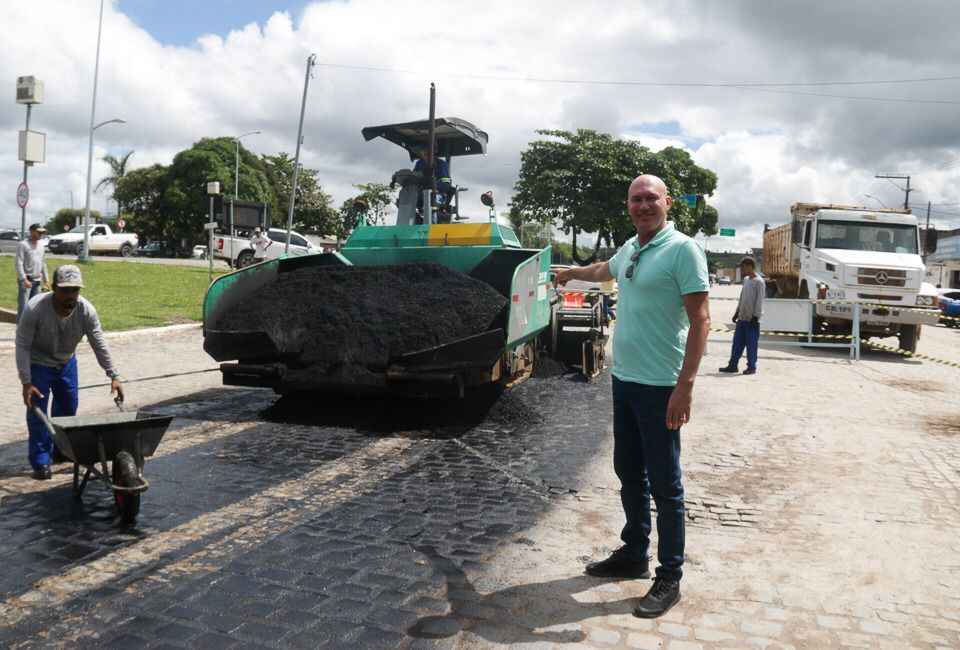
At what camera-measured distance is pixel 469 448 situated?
6445 mm

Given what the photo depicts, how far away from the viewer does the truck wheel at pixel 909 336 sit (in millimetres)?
14852

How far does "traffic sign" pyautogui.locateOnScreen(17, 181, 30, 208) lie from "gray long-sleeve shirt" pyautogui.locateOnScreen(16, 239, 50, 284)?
10.6ft

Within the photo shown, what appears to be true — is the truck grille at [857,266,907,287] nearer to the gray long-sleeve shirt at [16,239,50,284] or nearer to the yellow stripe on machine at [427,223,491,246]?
the yellow stripe on machine at [427,223,491,246]

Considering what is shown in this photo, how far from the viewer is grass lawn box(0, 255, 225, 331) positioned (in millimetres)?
14461

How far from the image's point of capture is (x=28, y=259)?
1213 cm

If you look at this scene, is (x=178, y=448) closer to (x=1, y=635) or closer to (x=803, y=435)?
(x=1, y=635)

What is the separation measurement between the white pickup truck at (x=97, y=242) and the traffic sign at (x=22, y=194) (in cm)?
2027

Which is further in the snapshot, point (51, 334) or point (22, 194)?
point (22, 194)

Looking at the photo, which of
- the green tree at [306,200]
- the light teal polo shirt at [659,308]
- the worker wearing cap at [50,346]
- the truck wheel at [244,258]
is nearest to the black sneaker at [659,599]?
the light teal polo shirt at [659,308]

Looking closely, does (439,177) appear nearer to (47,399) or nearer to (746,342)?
(746,342)

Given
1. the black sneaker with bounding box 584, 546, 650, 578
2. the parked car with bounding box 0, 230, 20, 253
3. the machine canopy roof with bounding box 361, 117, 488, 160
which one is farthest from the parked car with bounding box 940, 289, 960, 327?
the parked car with bounding box 0, 230, 20, 253

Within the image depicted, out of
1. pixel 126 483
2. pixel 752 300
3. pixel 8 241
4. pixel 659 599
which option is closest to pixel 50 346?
pixel 126 483

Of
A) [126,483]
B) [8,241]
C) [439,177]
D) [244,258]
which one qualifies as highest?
[8,241]

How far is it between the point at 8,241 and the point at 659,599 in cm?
4222
